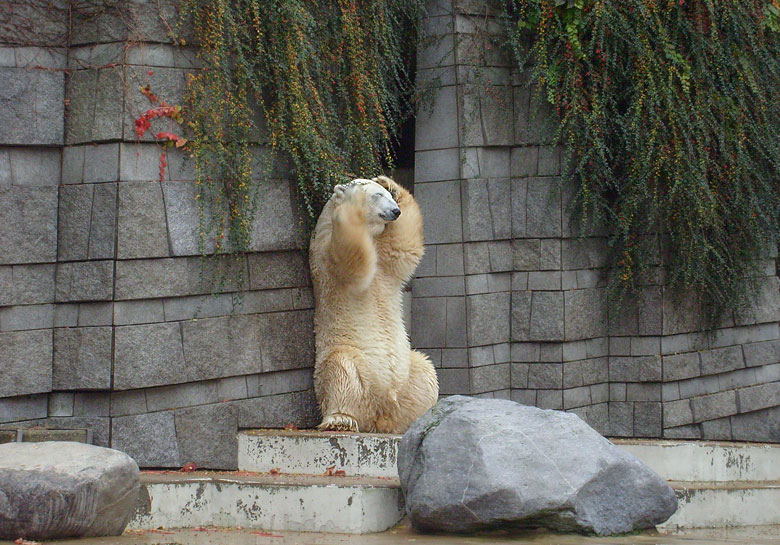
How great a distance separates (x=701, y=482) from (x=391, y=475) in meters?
1.84

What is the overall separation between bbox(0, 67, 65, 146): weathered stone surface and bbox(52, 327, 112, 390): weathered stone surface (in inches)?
37.2

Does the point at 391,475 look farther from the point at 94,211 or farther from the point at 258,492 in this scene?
the point at 94,211

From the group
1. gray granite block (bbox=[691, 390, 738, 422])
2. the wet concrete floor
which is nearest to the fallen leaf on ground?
the wet concrete floor

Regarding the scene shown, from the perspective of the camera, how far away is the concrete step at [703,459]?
18.5ft

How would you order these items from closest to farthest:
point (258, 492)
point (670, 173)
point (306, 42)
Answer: point (258, 492), point (306, 42), point (670, 173)

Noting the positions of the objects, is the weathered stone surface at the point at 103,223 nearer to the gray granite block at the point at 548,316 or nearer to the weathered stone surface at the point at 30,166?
the weathered stone surface at the point at 30,166

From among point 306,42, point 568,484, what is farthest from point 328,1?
point 568,484

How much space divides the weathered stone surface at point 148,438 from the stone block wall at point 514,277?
1914mm

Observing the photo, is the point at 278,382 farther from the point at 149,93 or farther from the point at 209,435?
the point at 149,93

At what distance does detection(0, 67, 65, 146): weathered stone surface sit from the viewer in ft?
15.8

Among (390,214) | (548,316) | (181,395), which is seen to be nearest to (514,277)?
(548,316)

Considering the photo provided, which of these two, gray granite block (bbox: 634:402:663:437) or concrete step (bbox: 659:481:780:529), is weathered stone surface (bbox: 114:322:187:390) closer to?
concrete step (bbox: 659:481:780:529)

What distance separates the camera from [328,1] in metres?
5.62

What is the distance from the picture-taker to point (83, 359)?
4879 mm
